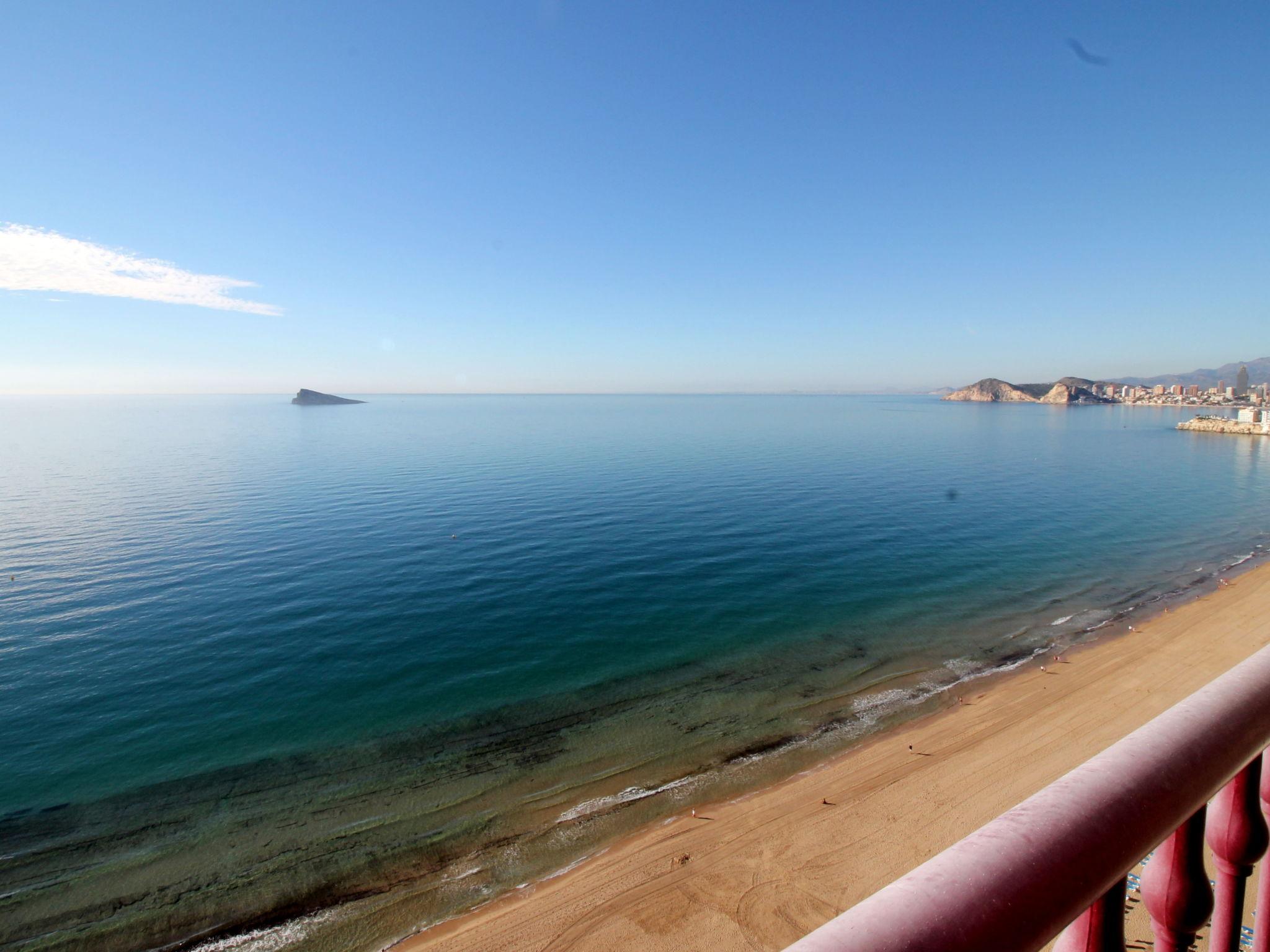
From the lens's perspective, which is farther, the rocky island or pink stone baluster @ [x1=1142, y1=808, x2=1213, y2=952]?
the rocky island

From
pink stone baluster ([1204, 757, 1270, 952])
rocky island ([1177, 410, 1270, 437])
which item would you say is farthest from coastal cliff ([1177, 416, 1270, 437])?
pink stone baluster ([1204, 757, 1270, 952])

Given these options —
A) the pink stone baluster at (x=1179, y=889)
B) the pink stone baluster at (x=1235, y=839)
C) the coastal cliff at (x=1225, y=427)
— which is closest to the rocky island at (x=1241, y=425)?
the coastal cliff at (x=1225, y=427)

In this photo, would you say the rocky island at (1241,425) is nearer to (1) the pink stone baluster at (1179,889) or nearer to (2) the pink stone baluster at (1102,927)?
(1) the pink stone baluster at (1179,889)

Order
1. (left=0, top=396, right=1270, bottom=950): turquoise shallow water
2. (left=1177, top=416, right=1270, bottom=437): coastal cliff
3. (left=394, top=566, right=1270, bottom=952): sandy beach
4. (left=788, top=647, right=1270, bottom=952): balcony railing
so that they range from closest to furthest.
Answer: (left=788, top=647, right=1270, bottom=952): balcony railing → (left=394, top=566, right=1270, bottom=952): sandy beach → (left=0, top=396, right=1270, bottom=950): turquoise shallow water → (left=1177, top=416, right=1270, bottom=437): coastal cliff

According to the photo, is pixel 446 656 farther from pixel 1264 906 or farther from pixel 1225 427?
pixel 1225 427

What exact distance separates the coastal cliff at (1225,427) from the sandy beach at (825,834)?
151837mm

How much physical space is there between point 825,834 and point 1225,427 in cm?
17690

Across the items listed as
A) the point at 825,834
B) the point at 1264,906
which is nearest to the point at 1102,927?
the point at 1264,906

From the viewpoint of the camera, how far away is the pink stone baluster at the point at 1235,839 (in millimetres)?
1792

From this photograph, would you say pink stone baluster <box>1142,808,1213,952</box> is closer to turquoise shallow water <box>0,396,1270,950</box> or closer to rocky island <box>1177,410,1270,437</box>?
turquoise shallow water <box>0,396,1270,950</box>

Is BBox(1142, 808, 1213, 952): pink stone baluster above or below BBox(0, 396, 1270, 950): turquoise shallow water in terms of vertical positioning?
above

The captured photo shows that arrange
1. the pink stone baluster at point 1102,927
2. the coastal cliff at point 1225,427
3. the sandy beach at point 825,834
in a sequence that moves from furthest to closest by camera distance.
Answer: the coastal cliff at point 1225,427, the sandy beach at point 825,834, the pink stone baluster at point 1102,927

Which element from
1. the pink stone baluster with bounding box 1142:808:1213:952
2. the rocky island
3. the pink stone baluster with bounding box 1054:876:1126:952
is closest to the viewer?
the pink stone baluster with bounding box 1054:876:1126:952

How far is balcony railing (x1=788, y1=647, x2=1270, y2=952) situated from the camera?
0.98 meters
